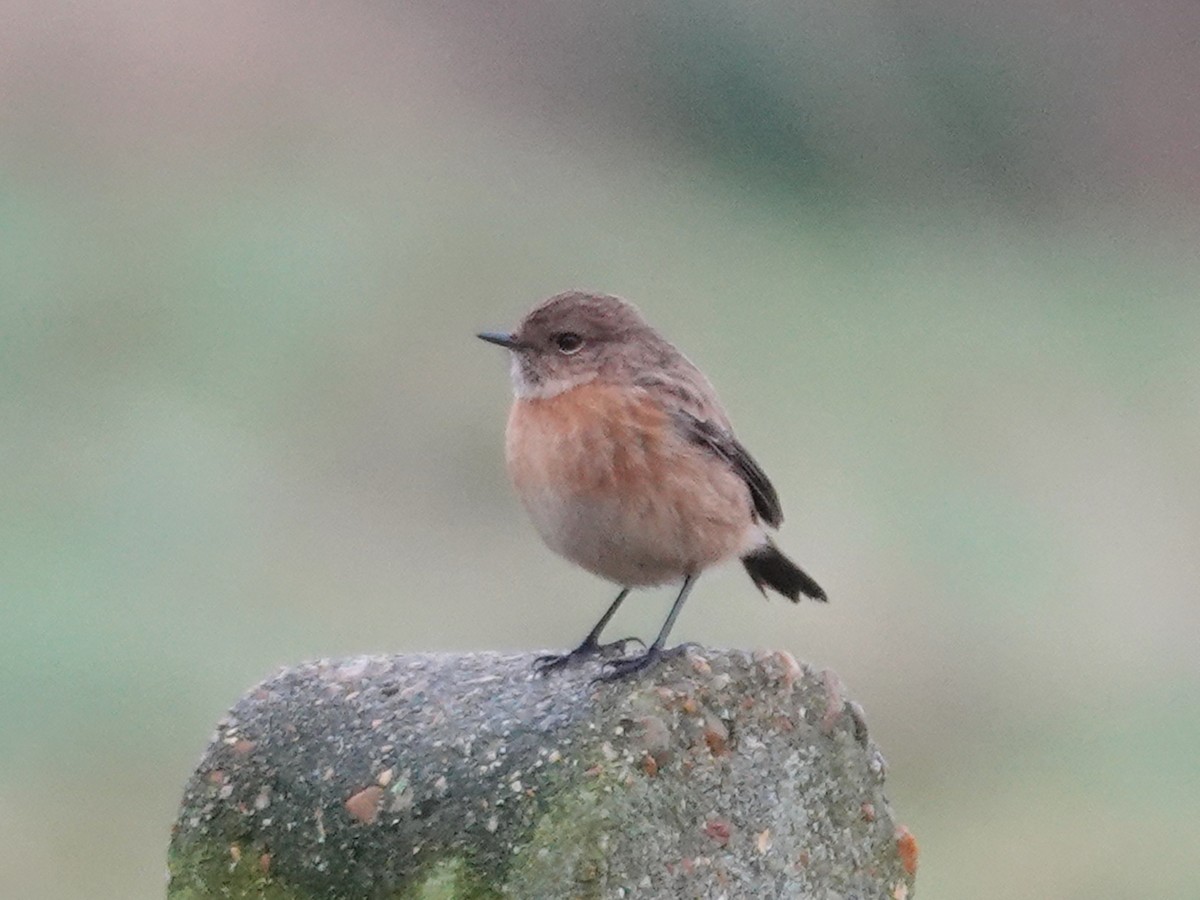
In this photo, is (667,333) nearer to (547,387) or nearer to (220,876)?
(547,387)

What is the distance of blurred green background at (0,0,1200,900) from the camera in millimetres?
8633

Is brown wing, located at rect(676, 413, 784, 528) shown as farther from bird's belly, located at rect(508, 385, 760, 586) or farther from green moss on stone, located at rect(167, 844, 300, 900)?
green moss on stone, located at rect(167, 844, 300, 900)

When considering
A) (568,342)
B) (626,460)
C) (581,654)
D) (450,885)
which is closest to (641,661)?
(581,654)

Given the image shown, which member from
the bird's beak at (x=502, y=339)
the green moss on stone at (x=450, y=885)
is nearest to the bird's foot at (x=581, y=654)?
the green moss on stone at (x=450, y=885)

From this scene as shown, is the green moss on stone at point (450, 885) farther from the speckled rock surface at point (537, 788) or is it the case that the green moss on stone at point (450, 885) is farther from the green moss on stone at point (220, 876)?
the green moss on stone at point (220, 876)

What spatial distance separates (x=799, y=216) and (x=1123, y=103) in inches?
121

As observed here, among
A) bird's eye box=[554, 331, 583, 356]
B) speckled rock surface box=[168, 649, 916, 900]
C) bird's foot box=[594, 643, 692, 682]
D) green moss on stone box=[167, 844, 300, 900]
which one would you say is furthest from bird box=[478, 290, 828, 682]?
green moss on stone box=[167, 844, 300, 900]

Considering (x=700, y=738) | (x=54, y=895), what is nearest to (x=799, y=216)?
(x=54, y=895)

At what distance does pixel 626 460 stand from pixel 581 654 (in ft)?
2.28

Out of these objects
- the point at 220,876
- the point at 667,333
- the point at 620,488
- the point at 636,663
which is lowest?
the point at 220,876

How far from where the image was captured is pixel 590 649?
13.7 feet

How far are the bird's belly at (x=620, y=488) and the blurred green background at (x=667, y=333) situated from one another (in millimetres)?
1780

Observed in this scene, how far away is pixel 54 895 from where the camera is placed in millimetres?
7609

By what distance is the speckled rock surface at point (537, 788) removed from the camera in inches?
119
